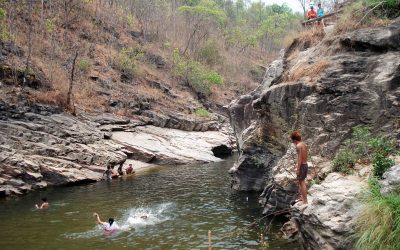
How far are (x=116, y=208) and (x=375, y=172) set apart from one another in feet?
43.3

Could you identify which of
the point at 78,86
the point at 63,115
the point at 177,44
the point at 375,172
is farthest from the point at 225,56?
the point at 375,172

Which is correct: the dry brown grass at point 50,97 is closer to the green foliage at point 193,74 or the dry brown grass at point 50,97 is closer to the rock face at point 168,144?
the rock face at point 168,144

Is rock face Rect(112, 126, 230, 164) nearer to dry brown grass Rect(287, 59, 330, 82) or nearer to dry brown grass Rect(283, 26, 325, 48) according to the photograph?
dry brown grass Rect(283, 26, 325, 48)

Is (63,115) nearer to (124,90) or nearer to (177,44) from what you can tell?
(124,90)

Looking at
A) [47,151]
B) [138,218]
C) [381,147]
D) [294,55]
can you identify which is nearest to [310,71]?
[294,55]

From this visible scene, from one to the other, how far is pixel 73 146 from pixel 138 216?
12.7 metres

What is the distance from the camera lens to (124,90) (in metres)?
46.0

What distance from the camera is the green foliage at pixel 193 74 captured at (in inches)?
2346

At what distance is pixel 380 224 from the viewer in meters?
7.54

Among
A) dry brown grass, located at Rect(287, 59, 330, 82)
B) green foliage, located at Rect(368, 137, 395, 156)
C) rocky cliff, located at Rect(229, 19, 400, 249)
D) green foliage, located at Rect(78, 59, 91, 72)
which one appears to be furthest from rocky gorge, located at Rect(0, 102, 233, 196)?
green foliage, located at Rect(368, 137, 395, 156)

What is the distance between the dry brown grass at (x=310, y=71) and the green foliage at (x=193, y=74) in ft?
138

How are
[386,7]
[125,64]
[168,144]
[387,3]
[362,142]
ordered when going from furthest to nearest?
[125,64], [168,144], [386,7], [387,3], [362,142]

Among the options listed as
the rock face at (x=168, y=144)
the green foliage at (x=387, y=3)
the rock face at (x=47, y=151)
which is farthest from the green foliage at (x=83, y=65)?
the green foliage at (x=387, y=3)

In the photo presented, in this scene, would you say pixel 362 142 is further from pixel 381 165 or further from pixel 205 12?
pixel 205 12
